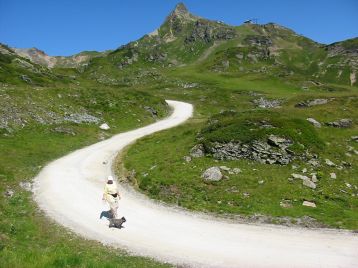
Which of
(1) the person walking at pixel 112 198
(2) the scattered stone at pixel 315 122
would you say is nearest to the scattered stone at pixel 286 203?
(1) the person walking at pixel 112 198

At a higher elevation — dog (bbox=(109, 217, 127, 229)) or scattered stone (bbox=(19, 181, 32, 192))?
scattered stone (bbox=(19, 181, 32, 192))

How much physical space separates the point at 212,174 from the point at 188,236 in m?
9.89

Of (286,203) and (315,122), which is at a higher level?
(315,122)

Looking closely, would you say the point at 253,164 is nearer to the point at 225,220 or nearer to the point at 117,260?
the point at 225,220

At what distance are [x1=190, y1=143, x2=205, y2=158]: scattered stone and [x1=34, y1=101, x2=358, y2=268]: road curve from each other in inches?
295

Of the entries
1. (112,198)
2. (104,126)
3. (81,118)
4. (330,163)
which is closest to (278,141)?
(330,163)

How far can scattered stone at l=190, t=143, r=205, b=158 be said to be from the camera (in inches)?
1433

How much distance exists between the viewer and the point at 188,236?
72.3 ft

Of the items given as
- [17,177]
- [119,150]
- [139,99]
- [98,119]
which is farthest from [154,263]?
[139,99]

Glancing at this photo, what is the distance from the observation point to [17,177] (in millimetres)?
33594

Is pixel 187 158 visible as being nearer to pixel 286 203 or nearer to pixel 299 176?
pixel 299 176

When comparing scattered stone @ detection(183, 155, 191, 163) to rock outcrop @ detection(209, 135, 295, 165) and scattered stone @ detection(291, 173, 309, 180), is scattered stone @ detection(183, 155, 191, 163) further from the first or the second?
scattered stone @ detection(291, 173, 309, 180)

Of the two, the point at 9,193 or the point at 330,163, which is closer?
the point at 9,193

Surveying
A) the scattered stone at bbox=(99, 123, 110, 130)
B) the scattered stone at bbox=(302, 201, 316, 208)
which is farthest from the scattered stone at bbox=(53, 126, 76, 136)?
the scattered stone at bbox=(302, 201, 316, 208)
